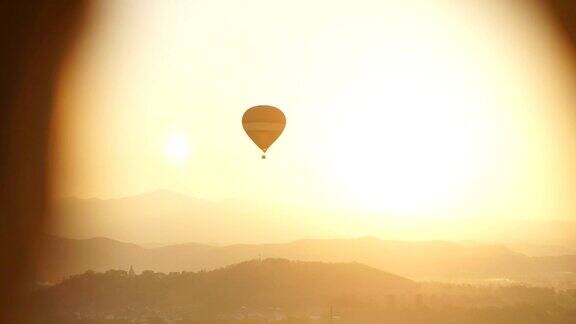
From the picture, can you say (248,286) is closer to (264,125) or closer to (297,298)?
(297,298)

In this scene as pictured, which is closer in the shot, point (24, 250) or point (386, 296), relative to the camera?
point (24, 250)

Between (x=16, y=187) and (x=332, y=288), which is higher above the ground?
(x=16, y=187)

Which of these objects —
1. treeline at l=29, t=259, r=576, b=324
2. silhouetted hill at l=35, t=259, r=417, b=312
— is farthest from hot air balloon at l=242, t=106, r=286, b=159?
silhouetted hill at l=35, t=259, r=417, b=312

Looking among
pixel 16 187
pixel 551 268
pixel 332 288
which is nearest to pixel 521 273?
pixel 551 268

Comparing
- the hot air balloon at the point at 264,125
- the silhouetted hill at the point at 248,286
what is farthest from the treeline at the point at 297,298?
the hot air balloon at the point at 264,125

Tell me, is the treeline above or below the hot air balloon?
below

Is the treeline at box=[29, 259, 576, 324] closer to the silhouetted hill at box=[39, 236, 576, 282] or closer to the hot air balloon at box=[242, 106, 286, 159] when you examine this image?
the silhouetted hill at box=[39, 236, 576, 282]

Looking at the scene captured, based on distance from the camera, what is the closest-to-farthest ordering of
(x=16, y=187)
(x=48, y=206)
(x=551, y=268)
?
(x=16, y=187) → (x=48, y=206) → (x=551, y=268)

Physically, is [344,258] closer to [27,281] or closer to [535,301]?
[535,301]
